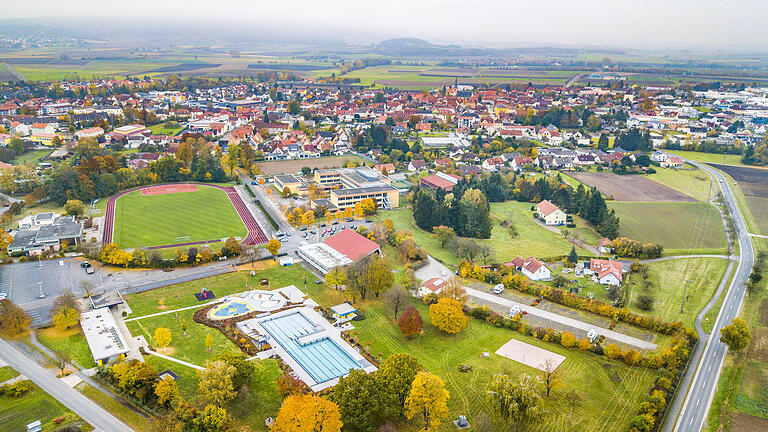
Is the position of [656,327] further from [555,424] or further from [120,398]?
[120,398]

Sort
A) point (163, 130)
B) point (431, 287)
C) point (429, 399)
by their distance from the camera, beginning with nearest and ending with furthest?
point (429, 399)
point (431, 287)
point (163, 130)

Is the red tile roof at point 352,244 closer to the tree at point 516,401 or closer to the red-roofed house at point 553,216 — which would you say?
the tree at point 516,401

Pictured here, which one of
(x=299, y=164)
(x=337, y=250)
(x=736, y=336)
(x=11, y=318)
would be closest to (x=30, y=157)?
(x=299, y=164)

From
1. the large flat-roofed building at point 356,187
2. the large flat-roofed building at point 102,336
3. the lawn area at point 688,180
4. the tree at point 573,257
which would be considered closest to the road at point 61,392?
the large flat-roofed building at point 102,336

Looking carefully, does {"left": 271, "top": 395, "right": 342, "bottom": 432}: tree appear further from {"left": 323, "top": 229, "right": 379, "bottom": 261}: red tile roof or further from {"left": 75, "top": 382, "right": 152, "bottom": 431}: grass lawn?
{"left": 323, "top": 229, "right": 379, "bottom": 261}: red tile roof

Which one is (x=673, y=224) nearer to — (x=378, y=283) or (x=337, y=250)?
→ (x=378, y=283)

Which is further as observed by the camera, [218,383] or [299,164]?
[299,164]
